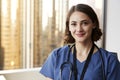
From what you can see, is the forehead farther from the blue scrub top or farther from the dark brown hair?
the blue scrub top

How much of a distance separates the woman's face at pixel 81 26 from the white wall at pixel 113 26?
688 mm

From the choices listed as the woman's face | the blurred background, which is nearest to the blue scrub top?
the woman's face

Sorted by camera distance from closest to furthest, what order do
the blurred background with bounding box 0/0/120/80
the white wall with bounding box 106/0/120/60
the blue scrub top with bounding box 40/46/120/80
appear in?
the blue scrub top with bounding box 40/46/120/80 < the white wall with bounding box 106/0/120/60 < the blurred background with bounding box 0/0/120/80

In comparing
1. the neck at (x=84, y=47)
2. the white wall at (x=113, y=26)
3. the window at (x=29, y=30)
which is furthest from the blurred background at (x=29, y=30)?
the neck at (x=84, y=47)

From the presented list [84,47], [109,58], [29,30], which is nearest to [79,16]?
[84,47]

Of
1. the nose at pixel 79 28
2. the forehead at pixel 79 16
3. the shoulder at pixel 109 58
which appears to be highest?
the forehead at pixel 79 16

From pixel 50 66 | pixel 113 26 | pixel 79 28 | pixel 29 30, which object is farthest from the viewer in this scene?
pixel 29 30

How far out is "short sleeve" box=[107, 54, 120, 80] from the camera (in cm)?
126

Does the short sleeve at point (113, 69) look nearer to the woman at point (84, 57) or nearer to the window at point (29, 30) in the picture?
the woman at point (84, 57)

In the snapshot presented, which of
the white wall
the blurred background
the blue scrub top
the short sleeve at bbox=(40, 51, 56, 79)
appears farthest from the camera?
the blurred background

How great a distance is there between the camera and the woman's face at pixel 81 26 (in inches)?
49.8

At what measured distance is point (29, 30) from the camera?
256 centimetres

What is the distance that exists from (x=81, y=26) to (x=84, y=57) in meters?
0.18

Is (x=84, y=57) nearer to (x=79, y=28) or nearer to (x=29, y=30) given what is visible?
(x=79, y=28)
